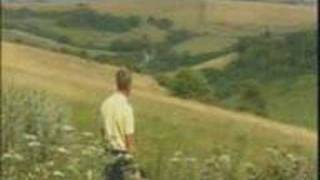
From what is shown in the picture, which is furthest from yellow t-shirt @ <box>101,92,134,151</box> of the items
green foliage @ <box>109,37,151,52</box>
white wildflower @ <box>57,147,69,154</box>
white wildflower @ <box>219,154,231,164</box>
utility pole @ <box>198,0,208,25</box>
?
utility pole @ <box>198,0,208,25</box>

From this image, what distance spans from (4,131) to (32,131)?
→ 16.6 inches

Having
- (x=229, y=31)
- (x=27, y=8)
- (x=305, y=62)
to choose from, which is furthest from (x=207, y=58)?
(x=27, y=8)

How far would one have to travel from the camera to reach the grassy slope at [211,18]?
198 feet

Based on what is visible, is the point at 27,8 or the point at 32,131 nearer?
the point at 32,131

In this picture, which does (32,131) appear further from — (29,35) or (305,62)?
(305,62)

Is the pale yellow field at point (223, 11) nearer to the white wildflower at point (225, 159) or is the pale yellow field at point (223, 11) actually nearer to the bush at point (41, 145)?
the bush at point (41, 145)

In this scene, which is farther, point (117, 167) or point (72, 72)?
point (72, 72)

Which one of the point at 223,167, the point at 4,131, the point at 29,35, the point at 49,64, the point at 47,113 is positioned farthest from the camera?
the point at 29,35

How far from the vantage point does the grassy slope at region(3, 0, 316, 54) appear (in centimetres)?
6022

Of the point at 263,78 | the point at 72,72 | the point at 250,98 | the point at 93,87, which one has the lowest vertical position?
the point at 263,78

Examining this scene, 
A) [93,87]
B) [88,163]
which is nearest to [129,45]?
[93,87]

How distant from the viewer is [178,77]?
44.3 meters

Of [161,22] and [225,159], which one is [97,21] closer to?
[161,22]

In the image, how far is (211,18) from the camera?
2479 inches
